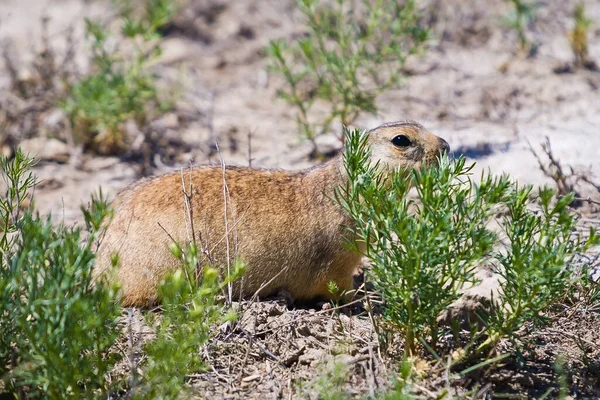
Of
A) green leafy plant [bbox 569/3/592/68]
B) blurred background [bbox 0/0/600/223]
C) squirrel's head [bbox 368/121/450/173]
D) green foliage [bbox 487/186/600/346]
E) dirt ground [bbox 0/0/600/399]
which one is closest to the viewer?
green foliage [bbox 487/186/600/346]

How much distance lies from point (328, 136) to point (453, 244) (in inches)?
175

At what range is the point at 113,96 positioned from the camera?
7.83 meters

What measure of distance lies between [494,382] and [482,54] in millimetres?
6059

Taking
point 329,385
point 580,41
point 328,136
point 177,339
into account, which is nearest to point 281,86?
point 328,136

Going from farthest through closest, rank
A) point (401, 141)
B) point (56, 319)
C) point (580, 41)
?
1. point (580, 41)
2. point (401, 141)
3. point (56, 319)

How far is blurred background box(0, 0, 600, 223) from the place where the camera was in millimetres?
7633

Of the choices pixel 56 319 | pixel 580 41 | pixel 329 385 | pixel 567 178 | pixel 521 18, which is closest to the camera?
pixel 56 319

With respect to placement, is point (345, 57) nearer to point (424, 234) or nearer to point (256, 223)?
point (256, 223)

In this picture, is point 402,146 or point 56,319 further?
point 402,146

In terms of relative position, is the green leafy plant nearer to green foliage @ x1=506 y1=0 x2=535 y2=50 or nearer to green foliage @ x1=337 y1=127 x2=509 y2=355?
green foliage @ x1=506 y1=0 x2=535 y2=50

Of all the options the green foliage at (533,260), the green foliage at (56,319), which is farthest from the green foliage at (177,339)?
the green foliage at (533,260)

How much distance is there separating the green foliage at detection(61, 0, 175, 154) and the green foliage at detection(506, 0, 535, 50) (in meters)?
4.05

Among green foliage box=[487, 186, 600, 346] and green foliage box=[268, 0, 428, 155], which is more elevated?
green foliage box=[268, 0, 428, 155]

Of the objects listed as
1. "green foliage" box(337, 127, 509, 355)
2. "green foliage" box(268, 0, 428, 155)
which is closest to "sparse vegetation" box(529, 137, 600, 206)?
"green foliage" box(268, 0, 428, 155)
